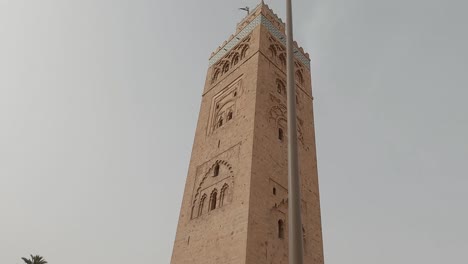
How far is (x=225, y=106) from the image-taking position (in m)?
15.7

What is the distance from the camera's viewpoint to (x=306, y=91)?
17.8 meters

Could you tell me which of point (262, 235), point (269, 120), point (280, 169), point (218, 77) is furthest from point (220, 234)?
point (218, 77)

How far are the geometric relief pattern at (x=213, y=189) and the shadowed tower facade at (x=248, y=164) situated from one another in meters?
0.04

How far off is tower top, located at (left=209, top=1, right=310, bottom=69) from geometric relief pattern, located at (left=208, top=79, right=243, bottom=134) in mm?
3384

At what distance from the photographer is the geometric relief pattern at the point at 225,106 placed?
591 inches

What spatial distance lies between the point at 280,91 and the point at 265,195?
5.79 metres

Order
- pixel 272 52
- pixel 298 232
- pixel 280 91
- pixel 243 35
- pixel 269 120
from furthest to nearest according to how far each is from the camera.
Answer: pixel 243 35
pixel 272 52
pixel 280 91
pixel 269 120
pixel 298 232

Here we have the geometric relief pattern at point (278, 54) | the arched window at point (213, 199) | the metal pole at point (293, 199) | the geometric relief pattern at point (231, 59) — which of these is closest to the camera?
the metal pole at point (293, 199)

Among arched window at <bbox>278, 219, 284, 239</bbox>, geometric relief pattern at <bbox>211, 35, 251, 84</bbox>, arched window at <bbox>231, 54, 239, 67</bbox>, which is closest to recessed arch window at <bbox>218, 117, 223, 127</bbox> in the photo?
geometric relief pattern at <bbox>211, 35, 251, 84</bbox>

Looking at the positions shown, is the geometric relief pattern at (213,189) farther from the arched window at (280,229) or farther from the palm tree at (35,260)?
A: the palm tree at (35,260)

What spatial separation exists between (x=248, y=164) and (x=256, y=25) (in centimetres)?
841

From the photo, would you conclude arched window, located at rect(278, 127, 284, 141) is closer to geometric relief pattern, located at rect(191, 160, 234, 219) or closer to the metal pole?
geometric relief pattern, located at rect(191, 160, 234, 219)

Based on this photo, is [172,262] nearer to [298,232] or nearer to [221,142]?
[221,142]

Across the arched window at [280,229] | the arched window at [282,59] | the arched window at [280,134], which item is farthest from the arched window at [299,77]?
the arched window at [280,229]
